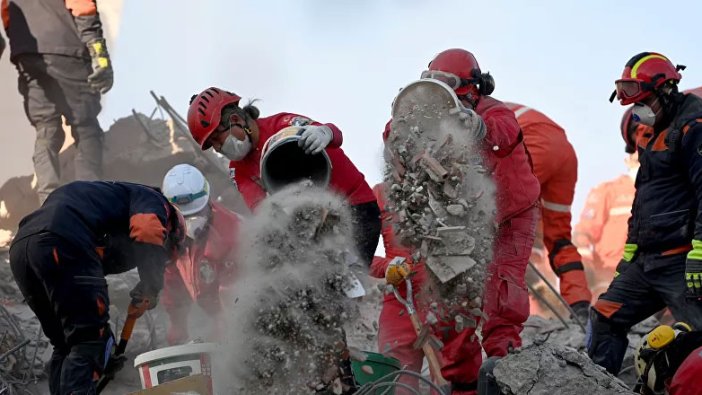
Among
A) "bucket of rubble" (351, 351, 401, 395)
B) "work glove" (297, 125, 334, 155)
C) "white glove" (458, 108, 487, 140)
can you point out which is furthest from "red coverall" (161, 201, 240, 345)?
"white glove" (458, 108, 487, 140)

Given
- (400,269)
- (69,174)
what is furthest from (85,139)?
(400,269)

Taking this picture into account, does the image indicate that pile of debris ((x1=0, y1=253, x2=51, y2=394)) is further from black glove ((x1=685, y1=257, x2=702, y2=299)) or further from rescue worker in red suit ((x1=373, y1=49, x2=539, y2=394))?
black glove ((x1=685, y1=257, x2=702, y2=299))

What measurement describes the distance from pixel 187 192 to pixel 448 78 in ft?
7.22

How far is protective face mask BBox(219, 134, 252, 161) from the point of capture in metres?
5.06

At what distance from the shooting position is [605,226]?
11.9m

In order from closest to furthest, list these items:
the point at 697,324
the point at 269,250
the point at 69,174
Result: 1. the point at 269,250
2. the point at 697,324
3. the point at 69,174

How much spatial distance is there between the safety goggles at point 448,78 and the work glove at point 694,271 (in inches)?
61.2

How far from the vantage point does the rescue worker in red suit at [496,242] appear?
5.16m

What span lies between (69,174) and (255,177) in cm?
414

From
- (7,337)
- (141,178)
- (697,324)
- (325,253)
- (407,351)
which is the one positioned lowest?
(141,178)

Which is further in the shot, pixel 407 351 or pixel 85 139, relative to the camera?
pixel 85 139

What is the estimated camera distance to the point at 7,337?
242 inches

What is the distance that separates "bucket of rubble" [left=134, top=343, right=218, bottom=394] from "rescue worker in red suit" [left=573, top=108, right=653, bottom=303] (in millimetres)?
7620

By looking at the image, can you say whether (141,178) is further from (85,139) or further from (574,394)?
(574,394)
